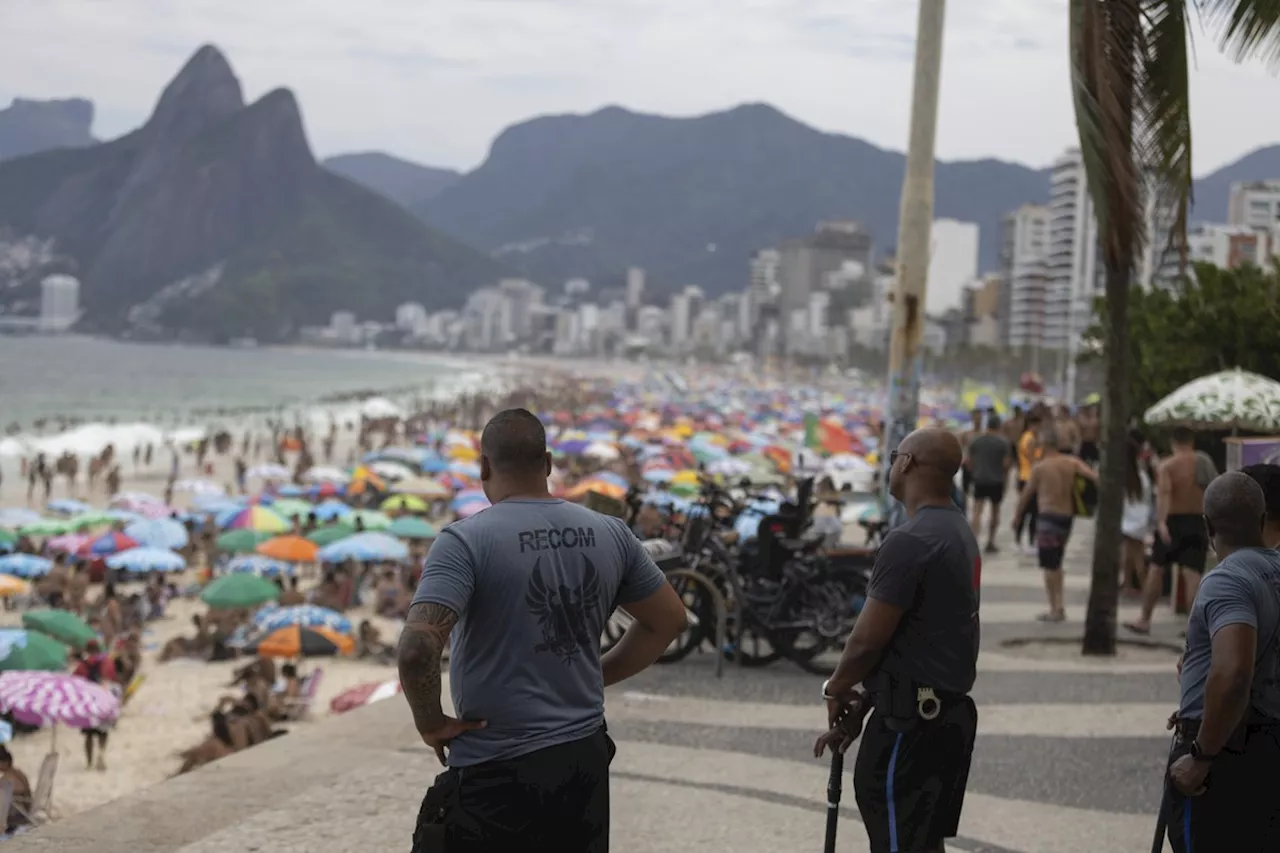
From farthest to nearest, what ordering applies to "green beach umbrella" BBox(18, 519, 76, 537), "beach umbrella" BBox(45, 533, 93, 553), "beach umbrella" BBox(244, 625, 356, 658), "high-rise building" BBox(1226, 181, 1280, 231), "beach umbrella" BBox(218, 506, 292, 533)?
"high-rise building" BBox(1226, 181, 1280, 231)
"green beach umbrella" BBox(18, 519, 76, 537)
"beach umbrella" BBox(218, 506, 292, 533)
"beach umbrella" BBox(45, 533, 93, 553)
"beach umbrella" BBox(244, 625, 356, 658)

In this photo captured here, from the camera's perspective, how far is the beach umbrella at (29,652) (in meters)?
11.4

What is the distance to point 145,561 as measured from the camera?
701 inches

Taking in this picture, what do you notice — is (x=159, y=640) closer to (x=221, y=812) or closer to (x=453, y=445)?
(x=221, y=812)

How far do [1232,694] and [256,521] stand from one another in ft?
61.2

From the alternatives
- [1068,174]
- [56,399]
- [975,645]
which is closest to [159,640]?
[975,645]

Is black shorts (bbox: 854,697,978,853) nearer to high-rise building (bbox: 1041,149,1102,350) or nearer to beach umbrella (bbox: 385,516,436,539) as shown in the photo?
beach umbrella (bbox: 385,516,436,539)

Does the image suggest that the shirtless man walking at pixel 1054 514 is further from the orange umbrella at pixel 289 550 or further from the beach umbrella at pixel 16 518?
the beach umbrella at pixel 16 518

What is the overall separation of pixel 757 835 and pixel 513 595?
2.54 metres

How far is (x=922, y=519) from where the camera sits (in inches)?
134

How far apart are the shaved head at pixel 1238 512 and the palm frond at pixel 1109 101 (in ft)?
14.5

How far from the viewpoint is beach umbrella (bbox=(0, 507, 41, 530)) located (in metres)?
22.2

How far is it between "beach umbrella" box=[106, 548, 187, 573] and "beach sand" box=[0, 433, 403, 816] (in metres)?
0.67

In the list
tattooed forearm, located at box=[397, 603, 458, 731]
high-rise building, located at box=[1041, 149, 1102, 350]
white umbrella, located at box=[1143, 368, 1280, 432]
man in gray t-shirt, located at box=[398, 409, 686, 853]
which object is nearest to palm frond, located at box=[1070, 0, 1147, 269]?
white umbrella, located at box=[1143, 368, 1280, 432]

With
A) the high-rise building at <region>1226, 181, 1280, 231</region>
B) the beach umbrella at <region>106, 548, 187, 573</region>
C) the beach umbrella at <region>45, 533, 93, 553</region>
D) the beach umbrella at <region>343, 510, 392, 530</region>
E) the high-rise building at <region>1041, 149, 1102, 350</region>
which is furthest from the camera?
the high-rise building at <region>1041, 149, 1102, 350</region>
